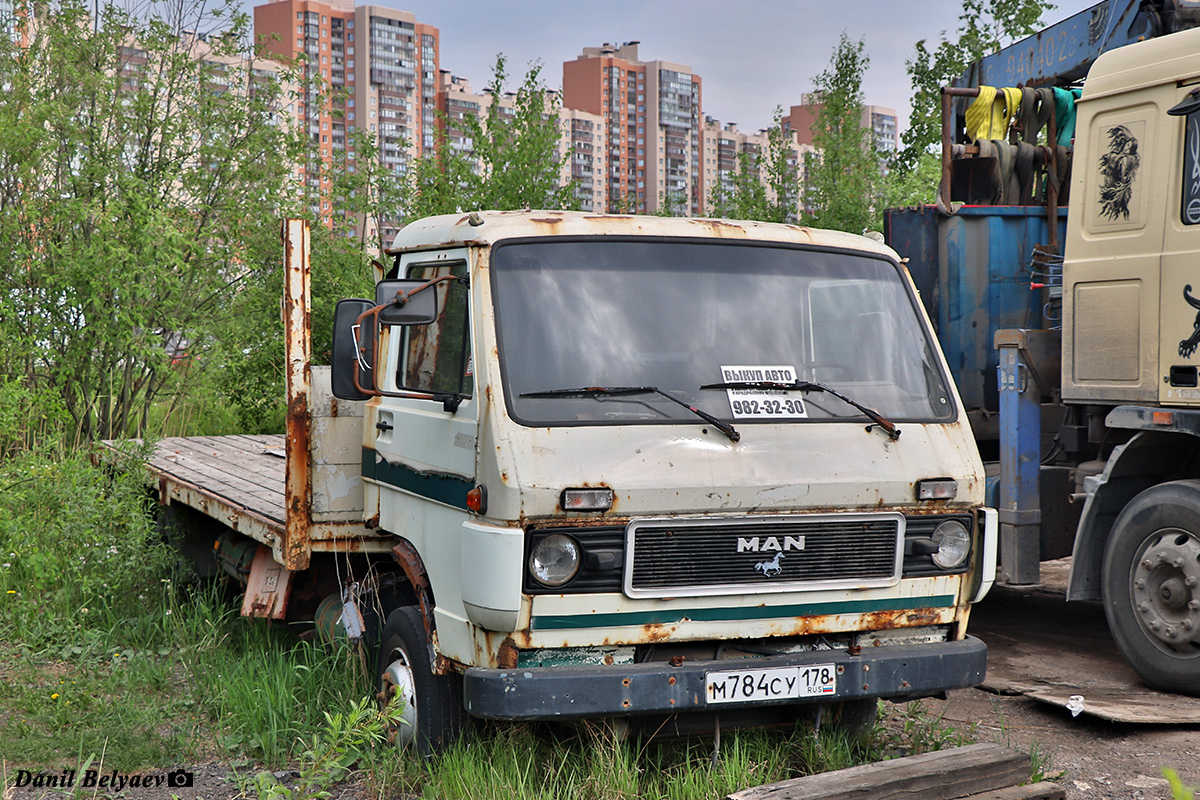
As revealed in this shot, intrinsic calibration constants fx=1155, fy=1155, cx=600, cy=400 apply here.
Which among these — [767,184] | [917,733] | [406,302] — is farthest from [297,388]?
[767,184]

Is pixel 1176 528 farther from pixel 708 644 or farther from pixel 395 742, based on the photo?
pixel 395 742

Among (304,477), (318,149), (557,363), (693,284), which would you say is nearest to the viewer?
(557,363)

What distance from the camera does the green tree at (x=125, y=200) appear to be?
9.12 metres

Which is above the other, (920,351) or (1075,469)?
(920,351)

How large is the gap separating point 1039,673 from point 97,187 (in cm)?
823

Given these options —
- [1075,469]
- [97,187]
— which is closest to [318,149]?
[97,187]

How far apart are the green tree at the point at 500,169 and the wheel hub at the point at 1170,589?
22.9 ft

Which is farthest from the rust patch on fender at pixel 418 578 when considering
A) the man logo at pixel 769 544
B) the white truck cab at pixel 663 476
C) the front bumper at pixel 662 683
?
the man logo at pixel 769 544

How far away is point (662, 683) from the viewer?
363cm

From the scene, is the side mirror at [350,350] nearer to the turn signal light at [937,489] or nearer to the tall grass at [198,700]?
the tall grass at [198,700]

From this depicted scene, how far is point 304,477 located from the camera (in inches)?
186

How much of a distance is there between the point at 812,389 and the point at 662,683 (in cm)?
119

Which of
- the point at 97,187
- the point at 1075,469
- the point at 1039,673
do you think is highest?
the point at 97,187

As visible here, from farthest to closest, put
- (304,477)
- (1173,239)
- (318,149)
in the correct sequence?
(318,149)
(1173,239)
(304,477)
